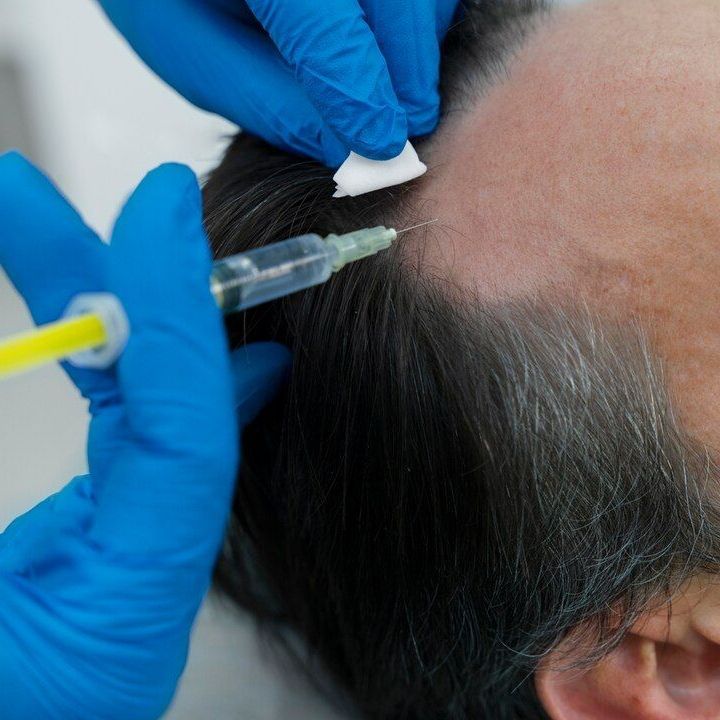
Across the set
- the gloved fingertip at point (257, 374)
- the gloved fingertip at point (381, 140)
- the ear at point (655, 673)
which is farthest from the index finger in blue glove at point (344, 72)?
the ear at point (655, 673)

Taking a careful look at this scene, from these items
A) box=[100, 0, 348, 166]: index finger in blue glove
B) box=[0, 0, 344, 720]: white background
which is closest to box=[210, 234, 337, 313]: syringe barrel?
box=[100, 0, 348, 166]: index finger in blue glove

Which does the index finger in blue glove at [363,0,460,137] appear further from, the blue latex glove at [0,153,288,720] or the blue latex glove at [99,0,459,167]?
the blue latex glove at [0,153,288,720]

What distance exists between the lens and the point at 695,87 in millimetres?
806

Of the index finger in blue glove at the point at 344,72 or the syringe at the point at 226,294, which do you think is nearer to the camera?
the syringe at the point at 226,294

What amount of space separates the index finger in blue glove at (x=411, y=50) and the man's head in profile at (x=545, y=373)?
0.04 m

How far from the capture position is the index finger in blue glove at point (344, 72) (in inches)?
32.6

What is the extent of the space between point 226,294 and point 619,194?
41 centimetres

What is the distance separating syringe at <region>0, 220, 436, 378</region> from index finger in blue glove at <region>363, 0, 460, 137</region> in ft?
0.68

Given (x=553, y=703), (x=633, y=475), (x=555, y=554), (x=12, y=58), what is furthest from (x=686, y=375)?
(x=12, y=58)

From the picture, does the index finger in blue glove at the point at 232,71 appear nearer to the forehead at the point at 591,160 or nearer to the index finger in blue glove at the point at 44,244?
the forehead at the point at 591,160

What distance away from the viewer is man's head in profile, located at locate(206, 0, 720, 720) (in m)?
0.81

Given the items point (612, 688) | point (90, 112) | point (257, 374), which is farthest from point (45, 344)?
point (90, 112)

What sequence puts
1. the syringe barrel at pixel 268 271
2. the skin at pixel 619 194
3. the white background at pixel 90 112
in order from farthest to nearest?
1. the white background at pixel 90 112
2. the skin at pixel 619 194
3. the syringe barrel at pixel 268 271

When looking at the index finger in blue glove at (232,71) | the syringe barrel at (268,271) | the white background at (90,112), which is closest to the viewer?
the syringe barrel at (268,271)
